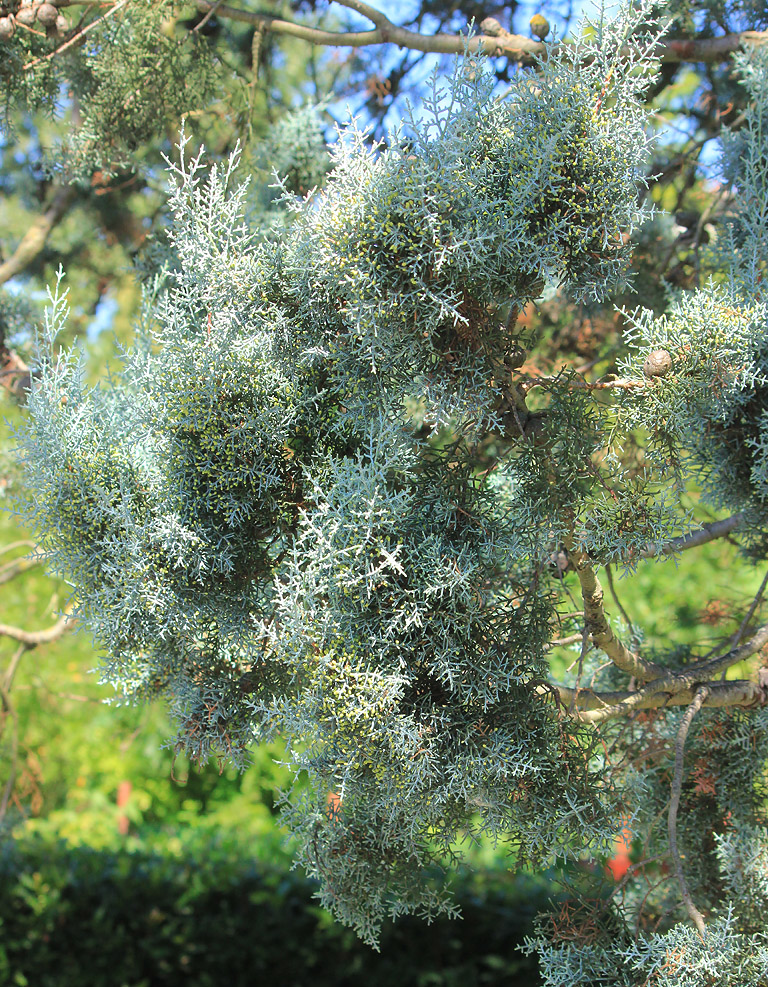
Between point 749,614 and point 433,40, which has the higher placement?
point 433,40

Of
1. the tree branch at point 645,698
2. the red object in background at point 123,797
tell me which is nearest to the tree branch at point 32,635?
the tree branch at point 645,698

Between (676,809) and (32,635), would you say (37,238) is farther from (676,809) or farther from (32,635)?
(676,809)

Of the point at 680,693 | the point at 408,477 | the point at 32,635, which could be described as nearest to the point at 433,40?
the point at 408,477

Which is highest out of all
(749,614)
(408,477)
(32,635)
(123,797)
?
(123,797)

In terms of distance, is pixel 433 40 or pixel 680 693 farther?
pixel 433 40

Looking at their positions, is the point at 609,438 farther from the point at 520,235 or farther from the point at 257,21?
the point at 257,21

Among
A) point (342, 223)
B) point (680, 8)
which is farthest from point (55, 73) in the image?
point (680, 8)

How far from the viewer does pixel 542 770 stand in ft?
6.14

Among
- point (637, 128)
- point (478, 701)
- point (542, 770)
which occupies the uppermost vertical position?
point (637, 128)

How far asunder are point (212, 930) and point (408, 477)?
13.0 feet

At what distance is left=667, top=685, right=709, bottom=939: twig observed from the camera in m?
1.90

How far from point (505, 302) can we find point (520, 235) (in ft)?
0.51

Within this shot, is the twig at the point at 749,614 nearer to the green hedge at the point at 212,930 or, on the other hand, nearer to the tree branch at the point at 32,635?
the tree branch at the point at 32,635

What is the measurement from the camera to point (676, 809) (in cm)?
202
